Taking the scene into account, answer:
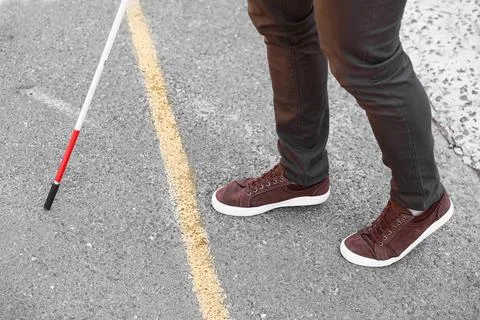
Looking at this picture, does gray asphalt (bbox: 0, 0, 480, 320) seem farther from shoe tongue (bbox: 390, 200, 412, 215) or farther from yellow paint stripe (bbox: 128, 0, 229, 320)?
shoe tongue (bbox: 390, 200, 412, 215)

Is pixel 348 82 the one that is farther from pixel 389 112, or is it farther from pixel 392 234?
pixel 392 234

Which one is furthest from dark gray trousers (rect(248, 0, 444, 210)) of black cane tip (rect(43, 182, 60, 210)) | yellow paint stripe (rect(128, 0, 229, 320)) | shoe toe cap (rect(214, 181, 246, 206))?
black cane tip (rect(43, 182, 60, 210))

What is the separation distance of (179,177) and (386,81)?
128 cm

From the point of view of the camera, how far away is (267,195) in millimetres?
3016

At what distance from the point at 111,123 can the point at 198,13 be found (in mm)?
1044

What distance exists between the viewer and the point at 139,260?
2877 millimetres

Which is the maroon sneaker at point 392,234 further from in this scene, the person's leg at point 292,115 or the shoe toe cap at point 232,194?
the shoe toe cap at point 232,194

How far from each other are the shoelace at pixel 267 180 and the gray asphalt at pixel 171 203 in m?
0.13

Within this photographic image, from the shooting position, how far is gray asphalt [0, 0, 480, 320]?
2.75 m

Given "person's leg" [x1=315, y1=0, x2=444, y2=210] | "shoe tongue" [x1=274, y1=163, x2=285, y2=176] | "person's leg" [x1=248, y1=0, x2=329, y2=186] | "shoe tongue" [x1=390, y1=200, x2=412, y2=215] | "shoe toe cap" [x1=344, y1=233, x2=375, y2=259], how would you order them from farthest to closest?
"shoe tongue" [x1=274, y1=163, x2=285, y2=176] < "shoe toe cap" [x1=344, y1=233, x2=375, y2=259] < "shoe tongue" [x1=390, y1=200, x2=412, y2=215] < "person's leg" [x1=248, y1=0, x2=329, y2=186] < "person's leg" [x1=315, y1=0, x2=444, y2=210]

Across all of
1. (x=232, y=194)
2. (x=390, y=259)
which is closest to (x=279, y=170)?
(x=232, y=194)

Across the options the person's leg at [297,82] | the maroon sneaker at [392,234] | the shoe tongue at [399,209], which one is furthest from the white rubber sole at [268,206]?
the shoe tongue at [399,209]

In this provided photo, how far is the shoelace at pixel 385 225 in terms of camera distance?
2.76m

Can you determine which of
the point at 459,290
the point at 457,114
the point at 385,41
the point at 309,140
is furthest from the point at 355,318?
the point at 457,114
